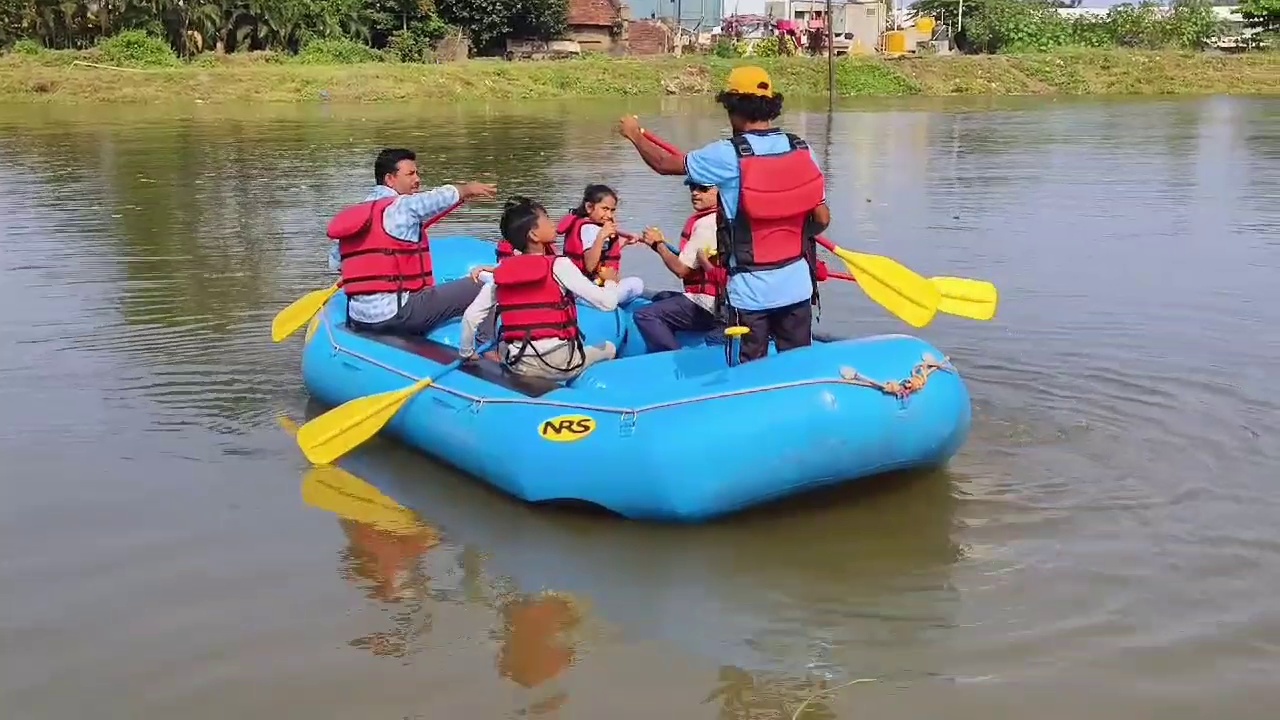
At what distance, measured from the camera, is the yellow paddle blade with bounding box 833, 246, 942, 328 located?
16.4 feet

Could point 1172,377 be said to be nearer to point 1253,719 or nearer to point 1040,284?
point 1040,284

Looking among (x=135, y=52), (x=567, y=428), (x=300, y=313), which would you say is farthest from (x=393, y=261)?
(x=135, y=52)

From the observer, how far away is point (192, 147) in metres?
17.2

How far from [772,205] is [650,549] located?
Answer: 3.95 ft

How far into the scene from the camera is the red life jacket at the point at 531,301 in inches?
186

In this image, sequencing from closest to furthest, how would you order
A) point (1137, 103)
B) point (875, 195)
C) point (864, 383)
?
point (864, 383) → point (875, 195) → point (1137, 103)

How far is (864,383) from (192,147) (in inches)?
590

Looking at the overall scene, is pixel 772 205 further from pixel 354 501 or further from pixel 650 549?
pixel 354 501

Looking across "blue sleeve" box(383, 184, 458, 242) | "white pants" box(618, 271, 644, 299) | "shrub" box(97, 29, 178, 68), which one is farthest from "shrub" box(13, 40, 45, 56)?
"white pants" box(618, 271, 644, 299)

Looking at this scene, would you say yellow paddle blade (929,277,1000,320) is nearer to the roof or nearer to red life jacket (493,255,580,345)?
red life jacket (493,255,580,345)

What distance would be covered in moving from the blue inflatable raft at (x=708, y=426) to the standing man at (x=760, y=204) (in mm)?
234

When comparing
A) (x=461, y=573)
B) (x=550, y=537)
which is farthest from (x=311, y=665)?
(x=550, y=537)

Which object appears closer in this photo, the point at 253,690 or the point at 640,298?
the point at 253,690

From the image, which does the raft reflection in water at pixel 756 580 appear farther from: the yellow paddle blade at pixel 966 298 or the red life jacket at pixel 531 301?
the yellow paddle blade at pixel 966 298
